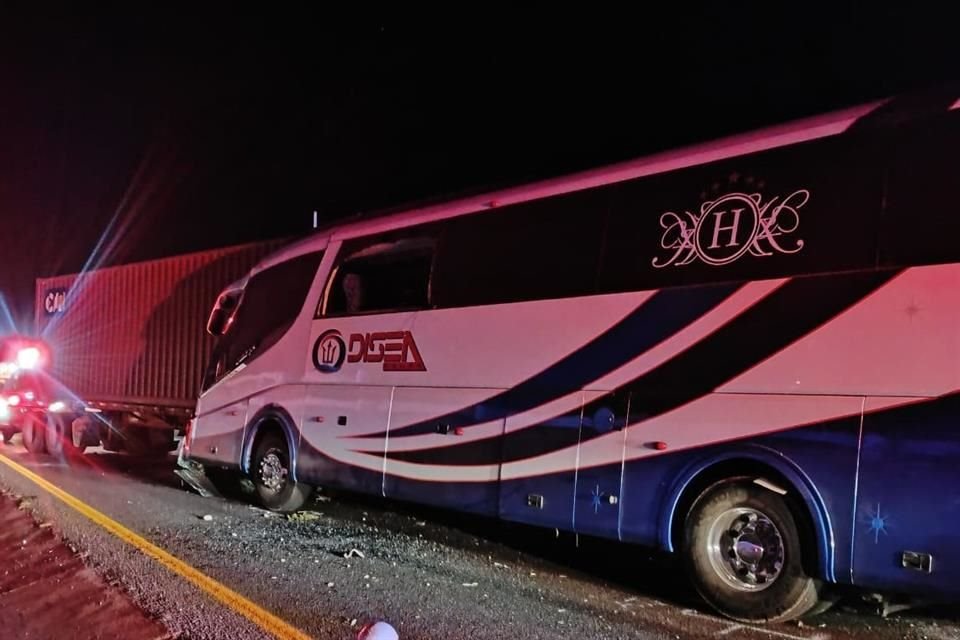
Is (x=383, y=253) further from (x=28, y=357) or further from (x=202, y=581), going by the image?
(x=28, y=357)

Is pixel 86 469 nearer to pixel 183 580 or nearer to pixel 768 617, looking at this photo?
pixel 183 580

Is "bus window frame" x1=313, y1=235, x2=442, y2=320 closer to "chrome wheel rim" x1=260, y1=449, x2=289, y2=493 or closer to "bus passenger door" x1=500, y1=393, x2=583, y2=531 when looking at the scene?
"bus passenger door" x1=500, y1=393, x2=583, y2=531

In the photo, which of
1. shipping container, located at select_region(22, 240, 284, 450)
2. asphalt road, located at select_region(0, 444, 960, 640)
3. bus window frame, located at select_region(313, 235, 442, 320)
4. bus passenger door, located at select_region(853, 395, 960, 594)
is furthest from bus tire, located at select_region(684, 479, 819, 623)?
shipping container, located at select_region(22, 240, 284, 450)

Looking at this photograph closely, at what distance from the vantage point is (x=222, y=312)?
10.6 meters

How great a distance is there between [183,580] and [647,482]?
11.1 feet

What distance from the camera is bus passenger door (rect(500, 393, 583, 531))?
616 cm

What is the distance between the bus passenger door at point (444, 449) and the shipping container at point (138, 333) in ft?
15.0

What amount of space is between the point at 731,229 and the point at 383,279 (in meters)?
3.75

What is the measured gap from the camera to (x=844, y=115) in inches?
201

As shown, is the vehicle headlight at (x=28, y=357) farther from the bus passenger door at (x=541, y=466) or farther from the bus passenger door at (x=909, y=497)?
the bus passenger door at (x=909, y=497)

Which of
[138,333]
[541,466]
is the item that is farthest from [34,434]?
[541,466]

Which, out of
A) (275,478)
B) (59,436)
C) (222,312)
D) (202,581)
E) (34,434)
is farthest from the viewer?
(34,434)

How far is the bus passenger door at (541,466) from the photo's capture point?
242 inches

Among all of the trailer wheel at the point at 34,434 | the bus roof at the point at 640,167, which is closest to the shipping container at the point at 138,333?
the trailer wheel at the point at 34,434
